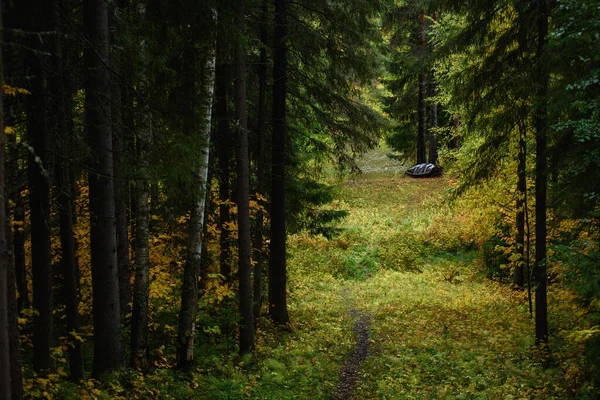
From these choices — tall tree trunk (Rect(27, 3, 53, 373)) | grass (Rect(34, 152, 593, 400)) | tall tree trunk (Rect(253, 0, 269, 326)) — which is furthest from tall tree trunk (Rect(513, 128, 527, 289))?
tall tree trunk (Rect(27, 3, 53, 373))

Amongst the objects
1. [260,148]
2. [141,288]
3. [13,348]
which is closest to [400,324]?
[260,148]

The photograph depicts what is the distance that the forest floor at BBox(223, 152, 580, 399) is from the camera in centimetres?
1051

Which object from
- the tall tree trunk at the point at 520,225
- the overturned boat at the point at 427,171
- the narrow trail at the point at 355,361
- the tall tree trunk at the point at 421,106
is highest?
the tall tree trunk at the point at 421,106

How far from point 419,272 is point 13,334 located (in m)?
21.5

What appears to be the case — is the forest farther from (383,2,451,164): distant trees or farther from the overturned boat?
the overturned boat

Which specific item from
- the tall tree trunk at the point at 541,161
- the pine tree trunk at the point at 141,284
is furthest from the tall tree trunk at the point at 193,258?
the tall tree trunk at the point at 541,161

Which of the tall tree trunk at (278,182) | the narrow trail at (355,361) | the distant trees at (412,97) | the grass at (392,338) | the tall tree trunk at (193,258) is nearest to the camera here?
the grass at (392,338)

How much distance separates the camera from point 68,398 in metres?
6.75

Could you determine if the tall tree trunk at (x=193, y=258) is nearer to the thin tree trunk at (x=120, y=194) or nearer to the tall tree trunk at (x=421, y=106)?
the thin tree trunk at (x=120, y=194)

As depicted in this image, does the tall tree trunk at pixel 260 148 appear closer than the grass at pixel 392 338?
No

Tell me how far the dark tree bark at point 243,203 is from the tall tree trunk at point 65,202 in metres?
4.01

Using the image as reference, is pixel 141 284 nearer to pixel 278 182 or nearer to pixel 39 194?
pixel 39 194

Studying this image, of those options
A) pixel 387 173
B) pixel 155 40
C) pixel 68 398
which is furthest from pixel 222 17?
pixel 387 173

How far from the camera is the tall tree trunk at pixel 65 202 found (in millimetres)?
6754
